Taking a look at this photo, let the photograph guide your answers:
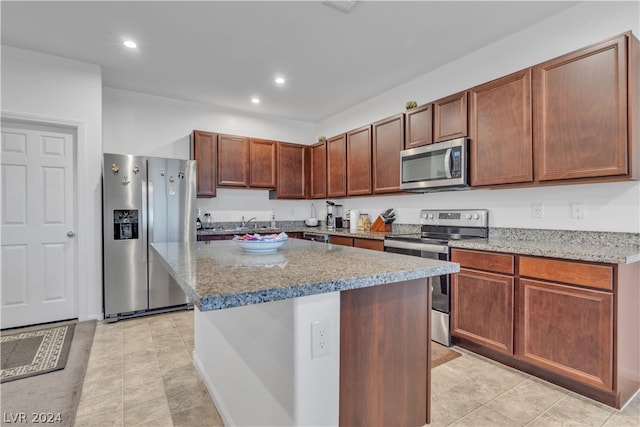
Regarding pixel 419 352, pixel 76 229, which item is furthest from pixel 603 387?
pixel 76 229

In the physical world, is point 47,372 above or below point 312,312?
below

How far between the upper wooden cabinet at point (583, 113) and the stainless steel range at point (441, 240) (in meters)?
0.79

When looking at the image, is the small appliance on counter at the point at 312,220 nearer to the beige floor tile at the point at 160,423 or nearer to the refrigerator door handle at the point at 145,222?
the refrigerator door handle at the point at 145,222

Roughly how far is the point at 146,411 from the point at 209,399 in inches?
13.3

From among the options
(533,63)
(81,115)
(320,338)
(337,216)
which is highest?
(533,63)

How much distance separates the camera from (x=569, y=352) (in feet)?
6.26

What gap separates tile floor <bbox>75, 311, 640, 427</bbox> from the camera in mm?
1715

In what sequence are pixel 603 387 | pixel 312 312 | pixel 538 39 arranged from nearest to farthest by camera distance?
1. pixel 312 312
2. pixel 603 387
3. pixel 538 39

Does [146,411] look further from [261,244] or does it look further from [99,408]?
[261,244]

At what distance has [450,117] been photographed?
115 inches

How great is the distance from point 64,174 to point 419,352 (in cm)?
374

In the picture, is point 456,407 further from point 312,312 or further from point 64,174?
point 64,174

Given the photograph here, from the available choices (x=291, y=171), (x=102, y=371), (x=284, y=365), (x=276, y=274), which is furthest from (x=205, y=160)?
(x=284, y=365)

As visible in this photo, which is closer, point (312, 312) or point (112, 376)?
point (312, 312)
